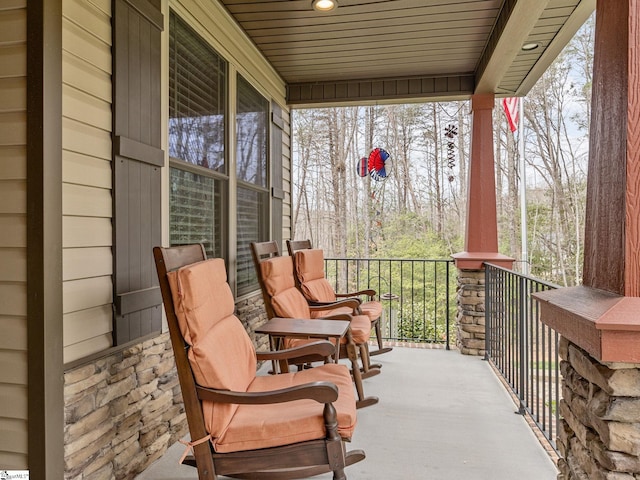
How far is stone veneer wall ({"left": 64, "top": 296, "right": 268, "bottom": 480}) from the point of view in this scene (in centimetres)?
167

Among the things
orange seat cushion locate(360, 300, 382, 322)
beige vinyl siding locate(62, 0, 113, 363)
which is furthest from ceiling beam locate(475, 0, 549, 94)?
beige vinyl siding locate(62, 0, 113, 363)

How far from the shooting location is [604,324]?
1163 mm

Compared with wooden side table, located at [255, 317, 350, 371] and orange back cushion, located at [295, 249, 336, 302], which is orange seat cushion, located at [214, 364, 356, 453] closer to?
wooden side table, located at [255, 317, 350, 371]

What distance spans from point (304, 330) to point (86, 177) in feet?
4.76

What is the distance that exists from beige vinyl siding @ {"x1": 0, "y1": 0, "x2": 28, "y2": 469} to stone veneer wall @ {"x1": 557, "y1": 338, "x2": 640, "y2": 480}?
2.01 m

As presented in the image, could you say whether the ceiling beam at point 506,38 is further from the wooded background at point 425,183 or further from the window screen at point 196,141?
the wooded background at point 425,183

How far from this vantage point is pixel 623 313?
3.91ft

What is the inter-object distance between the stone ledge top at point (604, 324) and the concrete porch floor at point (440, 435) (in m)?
1.15

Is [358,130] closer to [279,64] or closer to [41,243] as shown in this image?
[279,64]

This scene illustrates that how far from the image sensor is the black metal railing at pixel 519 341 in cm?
249

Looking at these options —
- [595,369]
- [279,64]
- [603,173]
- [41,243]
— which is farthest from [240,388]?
[279,64]

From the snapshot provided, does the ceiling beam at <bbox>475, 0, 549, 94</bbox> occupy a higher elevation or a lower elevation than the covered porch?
higher

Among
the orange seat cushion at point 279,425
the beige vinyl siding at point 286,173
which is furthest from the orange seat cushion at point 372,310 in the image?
the orange seat cushion at point 279,425

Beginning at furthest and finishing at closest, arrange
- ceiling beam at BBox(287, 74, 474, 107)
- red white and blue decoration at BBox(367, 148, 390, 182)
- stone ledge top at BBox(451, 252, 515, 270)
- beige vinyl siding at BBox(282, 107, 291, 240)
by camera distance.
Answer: red white and blue decoration at BBox(367, 148, 390, 182) → beige vinyl siding at BBox(282, 107, 291, 240) → ceiling beam at BBox(287, 74, 474, 107) → stone ledge top at BBox(451, 252, 515, 270)
